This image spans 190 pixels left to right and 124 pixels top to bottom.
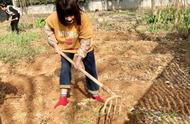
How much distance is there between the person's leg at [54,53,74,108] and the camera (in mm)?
5246

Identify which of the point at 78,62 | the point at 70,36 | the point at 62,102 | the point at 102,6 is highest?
the point at 70,36

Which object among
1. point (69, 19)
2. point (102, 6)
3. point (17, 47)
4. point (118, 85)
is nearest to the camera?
point (69, 19)

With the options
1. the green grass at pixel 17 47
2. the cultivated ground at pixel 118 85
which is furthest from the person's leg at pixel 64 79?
the green grass at pixel 17 47

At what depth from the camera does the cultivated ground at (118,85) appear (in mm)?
5133

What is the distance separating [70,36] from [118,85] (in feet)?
4.71

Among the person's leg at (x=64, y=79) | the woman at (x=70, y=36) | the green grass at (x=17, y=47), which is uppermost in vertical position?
the woman at (x=70, y=36)

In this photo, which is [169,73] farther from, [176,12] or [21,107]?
[176,12]

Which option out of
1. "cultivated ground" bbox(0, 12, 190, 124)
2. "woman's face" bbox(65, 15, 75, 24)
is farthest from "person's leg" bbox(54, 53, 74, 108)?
"woman's face" bbox(65, 15, 75, 24)

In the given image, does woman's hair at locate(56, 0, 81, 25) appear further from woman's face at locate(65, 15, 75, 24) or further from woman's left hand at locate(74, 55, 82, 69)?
woman's left hand at locate(74, 55, 82, 69)

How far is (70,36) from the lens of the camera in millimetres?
5059

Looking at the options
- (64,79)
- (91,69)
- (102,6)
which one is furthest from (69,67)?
(102,6)

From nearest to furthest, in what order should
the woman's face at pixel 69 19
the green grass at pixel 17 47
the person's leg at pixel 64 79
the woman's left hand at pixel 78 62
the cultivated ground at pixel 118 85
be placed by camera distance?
the woman's face at pixel 69 19, the woman's left hand at pixel 78 62, the cultivated ground at pixel 118 85, the person's leg at pixel 64 79, the green grass at pixel 17 47

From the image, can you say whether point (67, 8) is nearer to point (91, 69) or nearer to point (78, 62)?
point (78, 62)

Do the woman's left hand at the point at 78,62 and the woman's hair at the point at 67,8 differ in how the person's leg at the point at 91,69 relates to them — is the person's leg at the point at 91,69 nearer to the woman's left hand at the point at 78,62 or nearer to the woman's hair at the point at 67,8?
the woman's left hand at the point at 78,62
